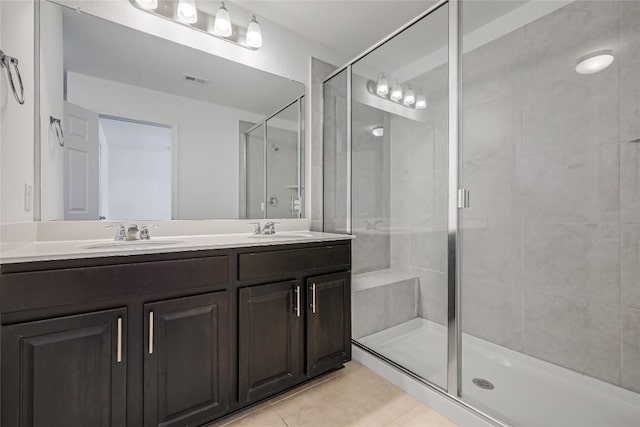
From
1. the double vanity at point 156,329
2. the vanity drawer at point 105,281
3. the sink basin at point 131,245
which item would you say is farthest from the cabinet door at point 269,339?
the sink basin at point 131,245

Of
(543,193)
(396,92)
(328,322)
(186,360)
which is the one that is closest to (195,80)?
(396,92)

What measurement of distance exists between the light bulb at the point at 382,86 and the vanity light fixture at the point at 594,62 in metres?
1.18

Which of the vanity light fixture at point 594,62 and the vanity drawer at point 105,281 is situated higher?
the vanity light fixture at point 594,62

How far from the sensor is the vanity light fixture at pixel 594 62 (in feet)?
5.29

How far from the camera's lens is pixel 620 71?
5.17ft

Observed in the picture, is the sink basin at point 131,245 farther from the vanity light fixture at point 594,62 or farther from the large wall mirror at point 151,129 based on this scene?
the vanity light fixture at point 594,62

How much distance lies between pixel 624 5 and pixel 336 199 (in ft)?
6.66

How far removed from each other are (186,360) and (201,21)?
200cm

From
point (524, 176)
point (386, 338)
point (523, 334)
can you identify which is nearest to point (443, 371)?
point (386, 338)

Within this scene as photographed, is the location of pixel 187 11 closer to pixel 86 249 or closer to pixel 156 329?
pixel 86 249

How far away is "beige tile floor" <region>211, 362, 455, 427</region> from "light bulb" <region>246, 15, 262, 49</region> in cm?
230

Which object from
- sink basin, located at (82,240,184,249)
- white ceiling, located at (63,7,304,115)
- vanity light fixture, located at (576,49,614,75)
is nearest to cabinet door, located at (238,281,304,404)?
sink basin, located at (82,240,184,249)

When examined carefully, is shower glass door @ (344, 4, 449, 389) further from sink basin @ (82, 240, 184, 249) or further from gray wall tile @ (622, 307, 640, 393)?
sink basin @ (82, 240, 184, 249)

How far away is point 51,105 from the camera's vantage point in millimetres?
1416
